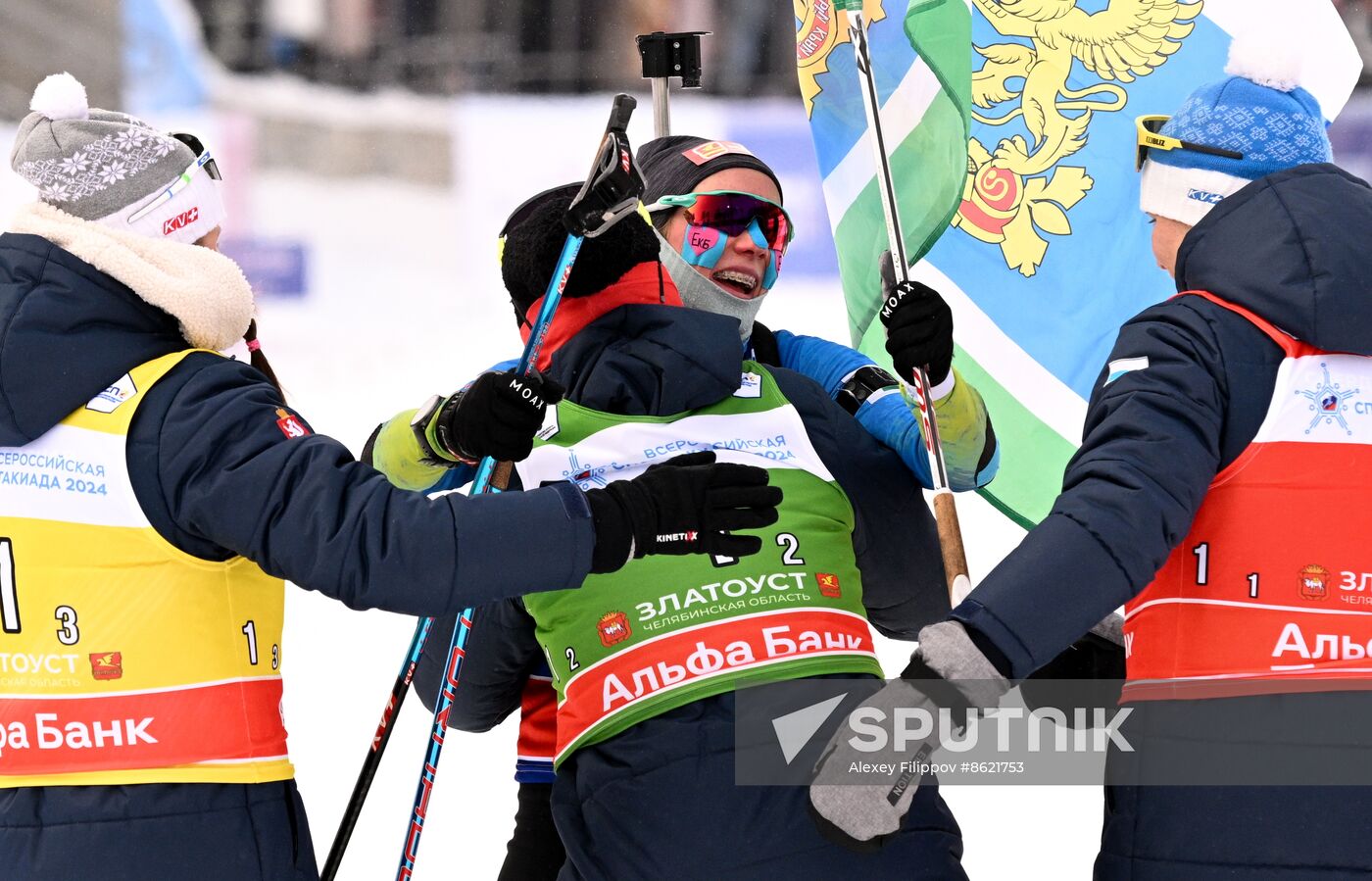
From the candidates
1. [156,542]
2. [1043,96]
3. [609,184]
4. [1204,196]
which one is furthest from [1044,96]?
[156,542]

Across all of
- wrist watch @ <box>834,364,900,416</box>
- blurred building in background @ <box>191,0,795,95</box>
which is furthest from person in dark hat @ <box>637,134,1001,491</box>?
blurred building in background @ <box>191,0,795,95</box>

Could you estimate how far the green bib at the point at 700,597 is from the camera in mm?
1942

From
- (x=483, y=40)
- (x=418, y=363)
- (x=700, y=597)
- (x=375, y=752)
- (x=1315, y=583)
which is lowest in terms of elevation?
(x=418, y=363)

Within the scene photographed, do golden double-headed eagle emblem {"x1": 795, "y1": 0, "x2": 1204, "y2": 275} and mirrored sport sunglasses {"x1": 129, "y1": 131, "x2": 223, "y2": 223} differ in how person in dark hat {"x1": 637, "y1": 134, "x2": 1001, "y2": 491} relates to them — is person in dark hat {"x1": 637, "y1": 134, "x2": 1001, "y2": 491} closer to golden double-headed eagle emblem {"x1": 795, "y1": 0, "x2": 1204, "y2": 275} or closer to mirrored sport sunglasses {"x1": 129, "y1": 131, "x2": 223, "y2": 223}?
golden double-headed eagle emblem {"x1": 795, "y1": 0, "x2": 1204, "y2": 275}

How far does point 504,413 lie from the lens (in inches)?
77.5

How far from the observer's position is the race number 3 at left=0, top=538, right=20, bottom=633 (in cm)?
175

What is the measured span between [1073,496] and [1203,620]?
25 cm

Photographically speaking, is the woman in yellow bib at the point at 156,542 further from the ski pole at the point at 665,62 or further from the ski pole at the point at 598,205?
the ski pole at the point at 665,62

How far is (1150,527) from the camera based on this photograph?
1625 millimetres

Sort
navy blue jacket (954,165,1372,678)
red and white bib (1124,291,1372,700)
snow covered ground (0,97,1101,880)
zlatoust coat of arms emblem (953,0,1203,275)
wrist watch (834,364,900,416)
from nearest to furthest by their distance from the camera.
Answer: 1. navy blue jacket (954,165,1372,678)
2. red and white bib (1124,291,1372,700)
3. wrist watch (834,364,900,416)
4. zlatoust coat of arms emblem (953,0,1203,275)
5. snow covered ground (0,97,1101,880)

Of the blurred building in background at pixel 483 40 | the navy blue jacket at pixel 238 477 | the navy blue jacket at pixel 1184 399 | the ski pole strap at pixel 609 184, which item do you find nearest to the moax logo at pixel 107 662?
the navy blue jacket at pixel 238 477

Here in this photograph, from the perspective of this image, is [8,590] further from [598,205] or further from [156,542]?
[598,205]

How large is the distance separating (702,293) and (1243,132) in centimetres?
84

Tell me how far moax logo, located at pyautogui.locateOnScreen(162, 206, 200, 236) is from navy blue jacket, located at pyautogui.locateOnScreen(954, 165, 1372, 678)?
3.18 ft
